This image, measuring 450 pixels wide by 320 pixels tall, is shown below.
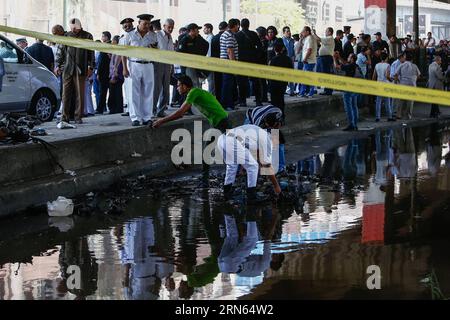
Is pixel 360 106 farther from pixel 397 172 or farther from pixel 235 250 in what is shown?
pixel 235 250

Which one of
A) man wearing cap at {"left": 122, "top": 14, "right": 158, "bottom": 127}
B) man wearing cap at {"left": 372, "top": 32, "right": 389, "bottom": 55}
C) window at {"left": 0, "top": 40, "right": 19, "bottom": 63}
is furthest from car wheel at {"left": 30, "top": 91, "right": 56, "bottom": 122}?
man wearing cap at {"left": 372, "top": 32, "right": 389, "bottom": 55}

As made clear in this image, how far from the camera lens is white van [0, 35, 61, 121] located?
15.7 metres

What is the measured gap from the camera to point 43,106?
16688 millimetres

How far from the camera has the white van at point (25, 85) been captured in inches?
618

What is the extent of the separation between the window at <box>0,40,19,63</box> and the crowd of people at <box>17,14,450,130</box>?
810 mm

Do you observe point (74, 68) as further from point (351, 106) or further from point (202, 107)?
point (351, 106)

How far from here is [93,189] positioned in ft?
39.5

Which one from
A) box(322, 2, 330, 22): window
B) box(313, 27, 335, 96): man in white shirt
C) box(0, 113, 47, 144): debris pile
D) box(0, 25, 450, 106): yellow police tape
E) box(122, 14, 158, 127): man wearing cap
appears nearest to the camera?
box(0, 25, 450, 106): yellow police tape

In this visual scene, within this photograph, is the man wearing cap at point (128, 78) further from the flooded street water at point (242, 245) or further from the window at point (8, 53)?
the flooded street water at point (242, 245)

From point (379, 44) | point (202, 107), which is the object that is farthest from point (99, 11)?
point (202, 107)

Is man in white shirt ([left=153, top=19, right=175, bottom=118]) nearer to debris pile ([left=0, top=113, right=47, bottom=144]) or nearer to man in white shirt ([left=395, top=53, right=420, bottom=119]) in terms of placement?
debris pile ([left=0, top=113, right=47, bottom=144])

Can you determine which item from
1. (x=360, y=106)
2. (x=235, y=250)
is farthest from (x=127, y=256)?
(x=360, y=106)

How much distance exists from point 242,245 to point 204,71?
367 inches

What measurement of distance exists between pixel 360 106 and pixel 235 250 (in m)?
17.6
